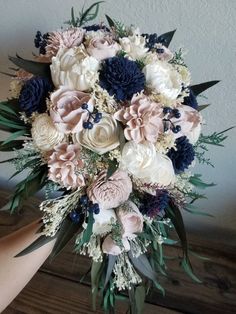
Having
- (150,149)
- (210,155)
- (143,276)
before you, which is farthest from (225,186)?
(150,149)

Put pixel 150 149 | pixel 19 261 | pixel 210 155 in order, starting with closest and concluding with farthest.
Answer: pixel 150 149, pixel 19 261, pixel 210 155

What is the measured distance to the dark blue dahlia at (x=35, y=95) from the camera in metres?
0.54

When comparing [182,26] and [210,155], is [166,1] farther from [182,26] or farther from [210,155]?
[210,155]

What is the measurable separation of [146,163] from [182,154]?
0.21 ft

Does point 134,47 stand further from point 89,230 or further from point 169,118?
point 89,230

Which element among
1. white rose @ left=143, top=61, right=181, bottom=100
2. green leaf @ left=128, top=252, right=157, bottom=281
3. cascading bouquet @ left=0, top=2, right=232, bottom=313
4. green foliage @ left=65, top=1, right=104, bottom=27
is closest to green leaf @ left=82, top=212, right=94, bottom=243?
cascading bouquet @ left=0, top=2, right=232, bottom=313

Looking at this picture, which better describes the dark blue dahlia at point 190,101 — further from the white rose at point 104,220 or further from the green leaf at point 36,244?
the green leaf at point 36,244

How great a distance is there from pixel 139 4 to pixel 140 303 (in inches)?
21.7

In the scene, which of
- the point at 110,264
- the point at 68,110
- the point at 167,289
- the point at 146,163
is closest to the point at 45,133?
the point at 68,110

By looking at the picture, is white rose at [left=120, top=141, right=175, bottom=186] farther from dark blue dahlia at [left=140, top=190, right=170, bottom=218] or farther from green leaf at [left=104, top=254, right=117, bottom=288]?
green leaf at [left=104, top=254, right=117, bottom=288]

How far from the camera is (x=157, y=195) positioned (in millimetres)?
575

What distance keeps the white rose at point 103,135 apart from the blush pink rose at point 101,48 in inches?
3.5

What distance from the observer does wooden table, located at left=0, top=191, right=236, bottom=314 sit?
2.60 ft

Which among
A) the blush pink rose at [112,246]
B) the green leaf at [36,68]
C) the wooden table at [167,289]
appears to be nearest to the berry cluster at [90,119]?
the green leaf at [36,68]
